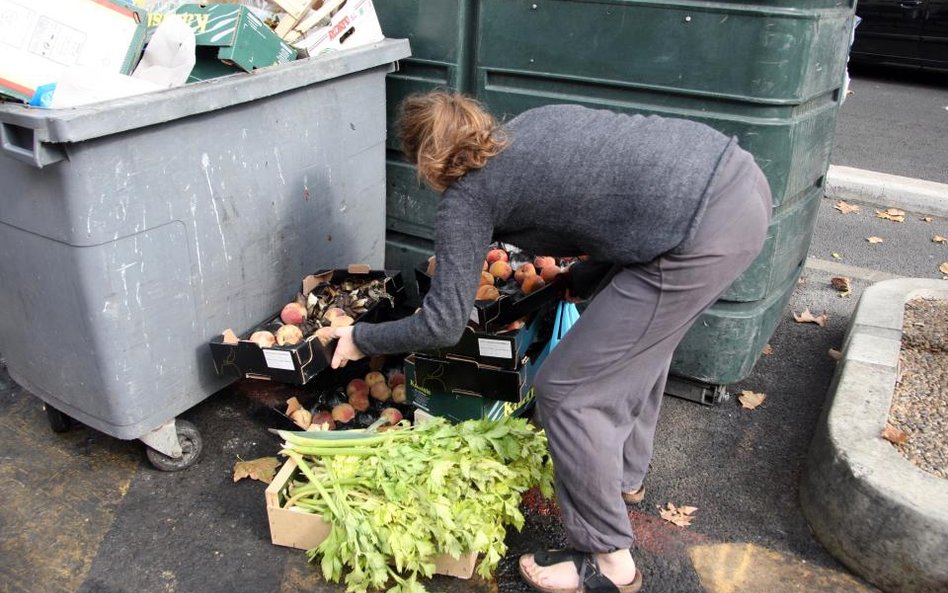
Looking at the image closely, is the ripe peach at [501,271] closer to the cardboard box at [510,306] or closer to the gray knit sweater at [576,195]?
the cardboard box at [510,306]

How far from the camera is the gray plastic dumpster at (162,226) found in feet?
7.52

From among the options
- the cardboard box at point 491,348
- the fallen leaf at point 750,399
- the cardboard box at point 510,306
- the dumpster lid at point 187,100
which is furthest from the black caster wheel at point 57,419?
the fallen leaf at point 750,399

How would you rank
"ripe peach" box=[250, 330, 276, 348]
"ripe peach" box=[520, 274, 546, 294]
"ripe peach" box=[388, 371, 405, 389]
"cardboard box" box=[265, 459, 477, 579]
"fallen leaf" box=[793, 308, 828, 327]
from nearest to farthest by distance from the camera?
1. "cardboard box" box=[265, 459, 477, 579]
2. "ripe peach" box=[250, 330, 276, 348]
3. "ripe peach" box=[520, 274, 546, 294]
4. "ripe peach" box=[388, 371, 405, 389]
5. "fallen leaf" box=[793, 308, 828, 327]

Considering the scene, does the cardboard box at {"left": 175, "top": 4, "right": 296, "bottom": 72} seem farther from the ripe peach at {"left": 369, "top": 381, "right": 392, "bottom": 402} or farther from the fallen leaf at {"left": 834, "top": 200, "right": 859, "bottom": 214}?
the fallen leaf at {"left": 834, "top": 200, "right": 859, "bottom": 214}

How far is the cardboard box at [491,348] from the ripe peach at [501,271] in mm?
284

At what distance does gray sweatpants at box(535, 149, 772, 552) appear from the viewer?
6.56ft

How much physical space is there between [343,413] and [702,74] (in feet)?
5.76

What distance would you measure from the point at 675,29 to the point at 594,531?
167 centimetres

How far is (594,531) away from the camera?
2260mm

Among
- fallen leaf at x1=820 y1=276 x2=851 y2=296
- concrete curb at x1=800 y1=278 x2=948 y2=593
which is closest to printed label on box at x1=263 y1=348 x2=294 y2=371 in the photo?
concrete curb at x1=800 y1=278 x2=948 y2=593

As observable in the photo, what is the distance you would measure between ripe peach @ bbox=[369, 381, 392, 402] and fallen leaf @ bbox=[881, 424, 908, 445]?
5.71ft

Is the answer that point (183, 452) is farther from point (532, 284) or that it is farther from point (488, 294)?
point (532, 284)

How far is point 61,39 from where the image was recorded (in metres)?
2.39

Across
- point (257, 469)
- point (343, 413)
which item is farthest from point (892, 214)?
point (257, 469)
